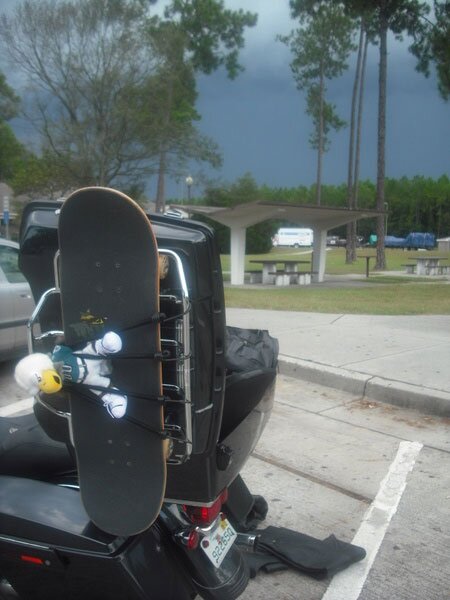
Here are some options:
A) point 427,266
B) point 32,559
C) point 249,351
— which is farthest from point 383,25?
point 32,559

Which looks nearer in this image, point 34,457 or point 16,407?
point 34,457

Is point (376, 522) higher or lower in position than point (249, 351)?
lower

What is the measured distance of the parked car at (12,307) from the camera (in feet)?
22.1

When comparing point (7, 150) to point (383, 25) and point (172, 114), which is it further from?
point (383, 25)

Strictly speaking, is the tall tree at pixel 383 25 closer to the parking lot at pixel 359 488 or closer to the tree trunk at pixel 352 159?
the tree trunk at pixel 352 159

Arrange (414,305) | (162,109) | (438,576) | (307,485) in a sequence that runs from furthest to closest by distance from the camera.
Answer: (162,109)
(414,305)
(307,485)
(438,576)

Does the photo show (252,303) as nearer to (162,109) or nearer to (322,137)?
(162,109)

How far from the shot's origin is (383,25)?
25734 millimetres

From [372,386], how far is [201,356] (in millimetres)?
4577

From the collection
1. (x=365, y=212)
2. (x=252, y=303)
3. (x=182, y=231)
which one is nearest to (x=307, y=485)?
(x=182, y=231)

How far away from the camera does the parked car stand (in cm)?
673

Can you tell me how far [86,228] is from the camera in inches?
77.8

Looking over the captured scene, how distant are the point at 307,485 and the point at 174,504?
2026 mm

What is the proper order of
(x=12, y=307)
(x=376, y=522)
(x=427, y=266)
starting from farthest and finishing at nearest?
(x=427, y=266), (x=12, y=307), (x=376, y=522)
